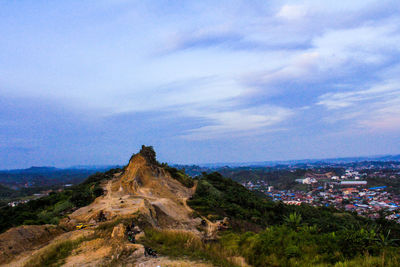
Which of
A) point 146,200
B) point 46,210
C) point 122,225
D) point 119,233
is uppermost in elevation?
point 122,225

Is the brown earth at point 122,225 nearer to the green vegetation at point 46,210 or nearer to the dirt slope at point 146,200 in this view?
the dirt slope at point 146,200

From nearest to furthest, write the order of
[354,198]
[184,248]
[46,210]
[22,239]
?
1. [184,248]
2. [22,239]
3. [46,210]
4. [354,198]

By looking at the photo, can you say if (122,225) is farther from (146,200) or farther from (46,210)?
(46,210)

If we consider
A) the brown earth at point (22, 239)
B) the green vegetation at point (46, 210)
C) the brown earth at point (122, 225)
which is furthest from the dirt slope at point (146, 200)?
the brown earth at point (22, 239)

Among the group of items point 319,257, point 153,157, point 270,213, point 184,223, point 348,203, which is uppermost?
point 153,157

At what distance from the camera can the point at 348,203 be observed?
4209 centimetres

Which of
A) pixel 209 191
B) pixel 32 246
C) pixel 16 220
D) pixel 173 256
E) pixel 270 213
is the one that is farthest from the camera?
pixel 209 191

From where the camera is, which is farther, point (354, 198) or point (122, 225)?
point (354, 198)

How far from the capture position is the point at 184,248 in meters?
7.17

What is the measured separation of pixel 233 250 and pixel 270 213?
1209 cm

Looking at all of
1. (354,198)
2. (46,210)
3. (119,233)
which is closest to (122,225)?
(119,233)

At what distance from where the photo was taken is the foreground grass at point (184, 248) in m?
6.33

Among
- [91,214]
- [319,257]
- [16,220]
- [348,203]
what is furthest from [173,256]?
[348,203]

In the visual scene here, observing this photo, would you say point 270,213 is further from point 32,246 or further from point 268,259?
point 32,246
